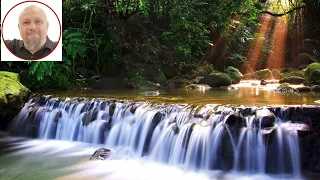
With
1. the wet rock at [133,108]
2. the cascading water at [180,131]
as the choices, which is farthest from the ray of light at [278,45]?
the cascading water at [180,131]

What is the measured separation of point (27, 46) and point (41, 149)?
7.76 feet

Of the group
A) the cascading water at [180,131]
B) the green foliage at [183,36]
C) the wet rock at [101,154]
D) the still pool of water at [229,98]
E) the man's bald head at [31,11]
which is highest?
the green foliage at [183,36]

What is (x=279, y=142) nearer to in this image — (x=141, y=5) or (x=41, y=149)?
(x=41, y=149)

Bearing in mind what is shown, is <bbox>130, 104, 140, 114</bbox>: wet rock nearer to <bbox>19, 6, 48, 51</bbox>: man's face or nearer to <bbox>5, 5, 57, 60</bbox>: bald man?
<bbox>5, 5, 57, 60</bbox>: bald man

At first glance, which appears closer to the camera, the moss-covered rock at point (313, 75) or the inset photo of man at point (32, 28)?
the inset photo of man at point (32, 28)

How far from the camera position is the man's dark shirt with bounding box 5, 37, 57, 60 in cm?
723

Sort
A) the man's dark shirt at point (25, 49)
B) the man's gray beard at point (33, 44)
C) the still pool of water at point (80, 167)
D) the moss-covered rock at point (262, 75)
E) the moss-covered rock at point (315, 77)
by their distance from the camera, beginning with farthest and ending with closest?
1. the moss-covered rock at point (262, 75)
2. the moss-covered rock at point (315, 77)
3. the man's dark shirt at point (25, 49)
4. the man's gray beard at point (33, 44)
5. the still pool of water at point (80, 167)

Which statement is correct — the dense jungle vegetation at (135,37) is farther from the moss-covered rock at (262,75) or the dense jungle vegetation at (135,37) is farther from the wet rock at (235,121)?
the wet rock at (235,121)

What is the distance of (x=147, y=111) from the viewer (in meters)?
7.28

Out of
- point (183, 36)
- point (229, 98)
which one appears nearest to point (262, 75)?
point (183, 36)

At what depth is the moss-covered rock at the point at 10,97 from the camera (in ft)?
26.3

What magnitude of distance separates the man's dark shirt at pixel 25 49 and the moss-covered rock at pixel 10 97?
0.90m

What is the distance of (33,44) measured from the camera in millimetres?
7133

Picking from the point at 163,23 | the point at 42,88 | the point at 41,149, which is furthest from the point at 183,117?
the point at 163,23
